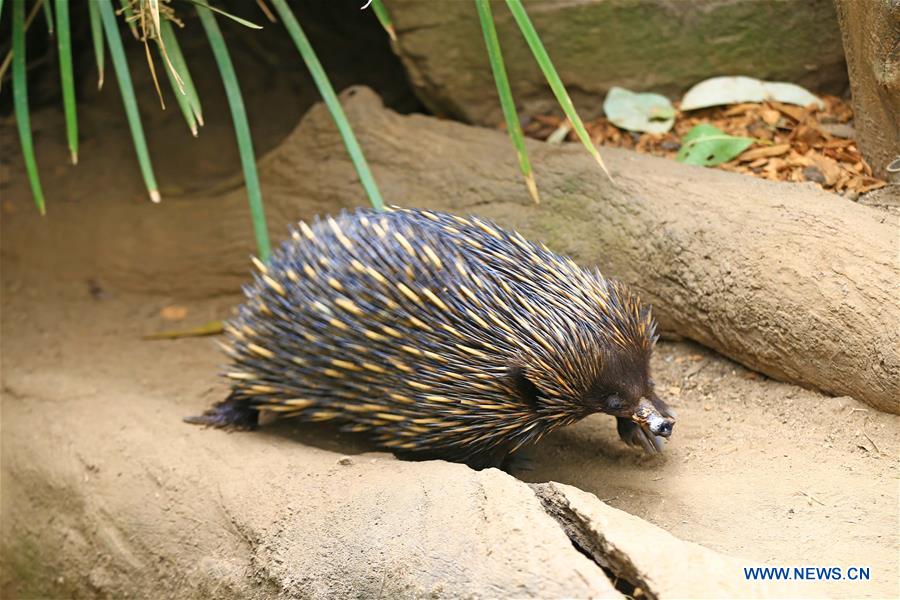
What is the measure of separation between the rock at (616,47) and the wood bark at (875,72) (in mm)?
788

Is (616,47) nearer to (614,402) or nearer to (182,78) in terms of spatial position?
(182,78)

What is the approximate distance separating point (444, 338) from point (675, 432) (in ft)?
3.75

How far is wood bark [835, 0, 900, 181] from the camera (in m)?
4.07

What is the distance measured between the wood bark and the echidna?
1.43m

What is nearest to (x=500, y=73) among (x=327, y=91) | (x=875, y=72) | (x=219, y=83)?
(x=327, y=91)

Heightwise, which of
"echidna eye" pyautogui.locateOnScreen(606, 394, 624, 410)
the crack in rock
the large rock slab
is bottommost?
the large rock slab

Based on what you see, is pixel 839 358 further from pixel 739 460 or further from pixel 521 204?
pixel 521 204

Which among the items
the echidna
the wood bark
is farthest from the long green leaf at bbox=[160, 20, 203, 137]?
the wood bark

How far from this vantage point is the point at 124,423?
495 centimetres

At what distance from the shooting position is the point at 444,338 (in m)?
4.04

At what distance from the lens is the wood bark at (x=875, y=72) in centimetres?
407

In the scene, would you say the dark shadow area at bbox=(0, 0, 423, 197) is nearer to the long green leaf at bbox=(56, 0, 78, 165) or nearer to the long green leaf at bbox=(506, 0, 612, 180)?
the long green leaf at bbox=(56, 0, 78, 165)

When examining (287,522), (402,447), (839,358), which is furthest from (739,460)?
(287,522)

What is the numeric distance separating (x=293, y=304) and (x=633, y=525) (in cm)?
200
